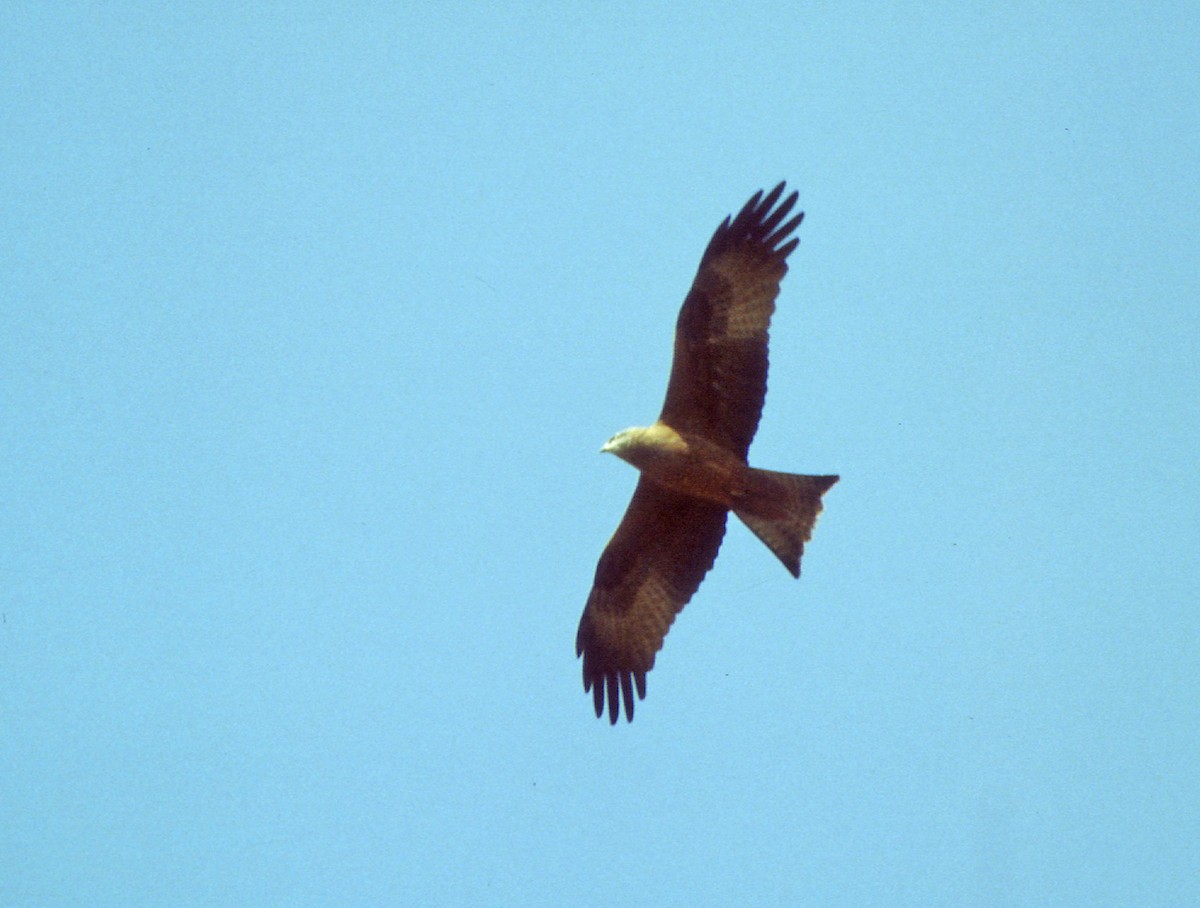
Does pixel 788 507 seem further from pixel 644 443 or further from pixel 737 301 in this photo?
pixel 737 301

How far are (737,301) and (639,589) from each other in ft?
7.32

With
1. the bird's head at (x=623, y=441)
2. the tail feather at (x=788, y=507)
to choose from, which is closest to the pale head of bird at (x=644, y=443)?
the bird's head at (x=623, y=441)

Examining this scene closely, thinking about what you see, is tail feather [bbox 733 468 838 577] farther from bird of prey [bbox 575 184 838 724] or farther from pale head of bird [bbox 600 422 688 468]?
pale head of bird [bbox 600 422 688 468]

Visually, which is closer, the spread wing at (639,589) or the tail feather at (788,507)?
the tail feather at (788,507)

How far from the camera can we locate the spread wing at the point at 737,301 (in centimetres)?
823

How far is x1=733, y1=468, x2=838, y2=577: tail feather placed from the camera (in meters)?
8.16

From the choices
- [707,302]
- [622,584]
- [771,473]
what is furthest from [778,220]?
[622,584]

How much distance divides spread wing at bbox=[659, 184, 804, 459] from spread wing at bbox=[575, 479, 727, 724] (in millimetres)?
1159

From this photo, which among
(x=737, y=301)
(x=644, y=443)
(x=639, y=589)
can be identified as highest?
(x=737, y=301)

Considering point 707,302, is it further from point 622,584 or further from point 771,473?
point 622,584

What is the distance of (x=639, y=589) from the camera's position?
907 centimetres

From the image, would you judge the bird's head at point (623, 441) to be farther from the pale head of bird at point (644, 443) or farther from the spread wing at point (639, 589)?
the spread wing at point (639, 589)

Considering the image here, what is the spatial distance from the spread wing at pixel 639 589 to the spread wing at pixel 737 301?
1.16 meters

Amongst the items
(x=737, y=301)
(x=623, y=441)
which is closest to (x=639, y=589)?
(x=623, y=441)
